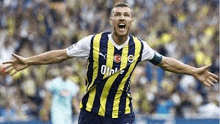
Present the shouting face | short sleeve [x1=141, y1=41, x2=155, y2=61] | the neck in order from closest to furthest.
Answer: the shouting face
the neck
short sleeve [x1=141, y1=41, x2=155, y2=61]

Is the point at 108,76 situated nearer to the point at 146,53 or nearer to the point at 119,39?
the point at 119,39

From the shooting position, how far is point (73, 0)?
16234mm

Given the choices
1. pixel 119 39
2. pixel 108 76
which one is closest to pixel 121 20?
pixel 119 39

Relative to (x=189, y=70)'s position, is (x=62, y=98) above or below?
below

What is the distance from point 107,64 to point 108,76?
0.14 meters

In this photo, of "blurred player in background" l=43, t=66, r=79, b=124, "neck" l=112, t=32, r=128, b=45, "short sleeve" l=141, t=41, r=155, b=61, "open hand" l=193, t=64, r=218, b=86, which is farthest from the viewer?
"blurred player in background" l=43, t=66, r=79, b=124

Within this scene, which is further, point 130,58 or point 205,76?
point 205,76

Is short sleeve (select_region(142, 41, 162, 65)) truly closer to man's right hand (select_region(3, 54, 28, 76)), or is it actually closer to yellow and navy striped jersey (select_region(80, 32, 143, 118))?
yellow and navy striped jersey (select_region(80, 32, 143, 118))

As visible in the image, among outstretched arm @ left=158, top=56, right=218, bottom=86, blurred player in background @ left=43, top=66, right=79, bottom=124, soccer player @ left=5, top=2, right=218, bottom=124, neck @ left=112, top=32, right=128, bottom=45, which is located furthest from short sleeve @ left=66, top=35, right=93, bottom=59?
blurred player in background @ left=43, top=66, right=79, bottom=124

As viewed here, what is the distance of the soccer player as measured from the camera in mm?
6840

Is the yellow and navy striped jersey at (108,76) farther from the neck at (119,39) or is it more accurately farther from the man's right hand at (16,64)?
the man's right hand at (16,64)

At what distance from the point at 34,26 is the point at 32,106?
2487 mm

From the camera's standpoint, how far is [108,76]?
6828mm

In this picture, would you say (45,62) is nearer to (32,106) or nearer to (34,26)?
(32,106)
